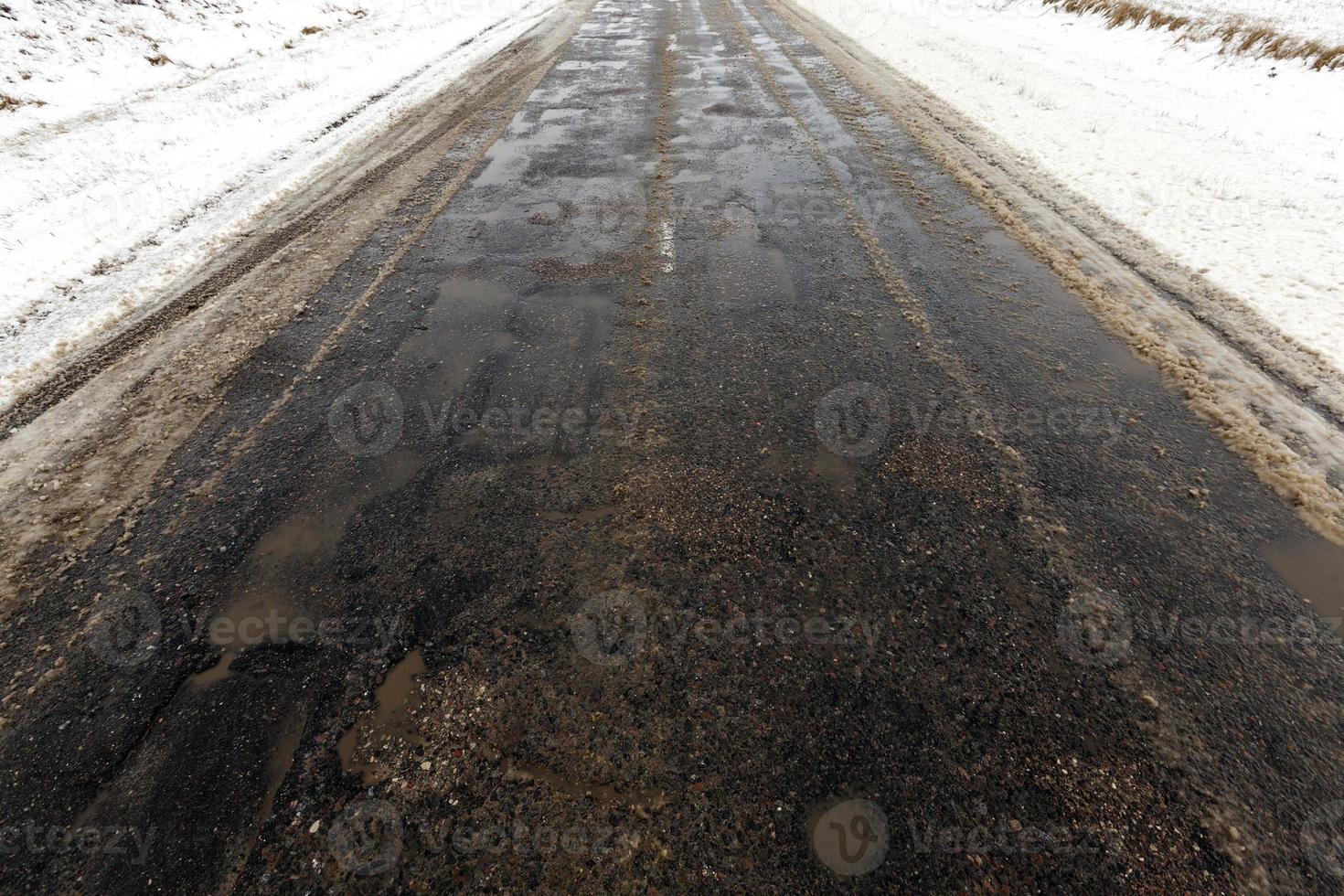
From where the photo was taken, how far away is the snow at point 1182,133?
572 cm

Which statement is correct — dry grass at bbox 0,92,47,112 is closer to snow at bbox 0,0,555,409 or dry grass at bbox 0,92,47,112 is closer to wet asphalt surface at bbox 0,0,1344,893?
snow at bbox 0,0,555,409

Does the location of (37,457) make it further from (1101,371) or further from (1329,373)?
(1329,373)

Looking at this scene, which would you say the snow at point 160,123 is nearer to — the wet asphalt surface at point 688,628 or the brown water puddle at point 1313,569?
the wet asphalt surface at point 688,628

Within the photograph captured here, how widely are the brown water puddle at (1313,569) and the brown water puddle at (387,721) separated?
4276mm

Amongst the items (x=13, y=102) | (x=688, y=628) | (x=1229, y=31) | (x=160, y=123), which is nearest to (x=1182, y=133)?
(x=1229, y=31)

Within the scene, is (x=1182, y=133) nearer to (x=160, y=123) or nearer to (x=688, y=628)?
(x=688, y=628)

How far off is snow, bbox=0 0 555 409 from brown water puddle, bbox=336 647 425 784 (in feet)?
13.9

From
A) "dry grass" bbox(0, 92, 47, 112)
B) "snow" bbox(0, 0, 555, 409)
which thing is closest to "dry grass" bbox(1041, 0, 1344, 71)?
"snow" bbox(0, 0, 555, 409)

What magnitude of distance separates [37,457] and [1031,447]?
6.42 meters

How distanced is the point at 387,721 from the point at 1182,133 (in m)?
12.9

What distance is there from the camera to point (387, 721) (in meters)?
2.51

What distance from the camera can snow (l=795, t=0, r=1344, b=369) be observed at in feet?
18.8

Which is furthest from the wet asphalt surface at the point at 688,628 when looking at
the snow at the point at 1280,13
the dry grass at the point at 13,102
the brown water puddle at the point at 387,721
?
the snow at the point at 1280,13

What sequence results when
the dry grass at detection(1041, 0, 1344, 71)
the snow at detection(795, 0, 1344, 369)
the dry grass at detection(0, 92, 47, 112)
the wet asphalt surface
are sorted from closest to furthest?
the wet asphalt surface → the snow at detection(795, 0, 1344, 369) → the dry grass at detection(0, 92, 47, 112) → the dry grass at detection(1041, 0, 1344, 71)
